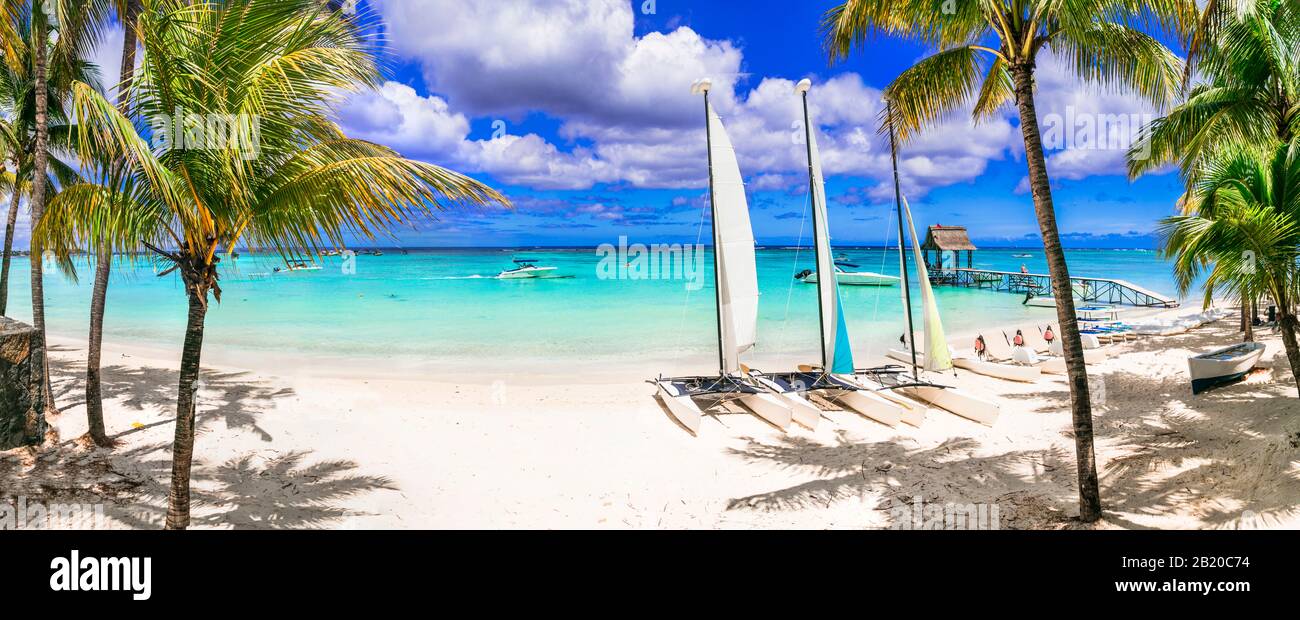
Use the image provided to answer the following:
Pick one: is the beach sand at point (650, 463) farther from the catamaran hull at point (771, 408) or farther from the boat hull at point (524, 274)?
the boat hull at point (524, 274)

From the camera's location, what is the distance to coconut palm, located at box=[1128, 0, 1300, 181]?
893 cm

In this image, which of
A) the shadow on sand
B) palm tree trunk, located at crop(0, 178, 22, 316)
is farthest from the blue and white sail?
palm tree trunk, located at crop(0, 178, 22, 316)

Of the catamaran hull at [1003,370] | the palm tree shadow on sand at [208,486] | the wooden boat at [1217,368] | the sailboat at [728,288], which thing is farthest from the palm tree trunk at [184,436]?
the catamaran hull at [1003,370]

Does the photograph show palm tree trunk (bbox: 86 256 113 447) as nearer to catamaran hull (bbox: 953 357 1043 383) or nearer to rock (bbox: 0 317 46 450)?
rock (bbox: 0 317 46 450)

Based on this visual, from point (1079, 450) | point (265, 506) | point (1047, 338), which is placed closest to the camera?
point (1079, 450)

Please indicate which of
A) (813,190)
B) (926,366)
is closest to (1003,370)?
(926,366)

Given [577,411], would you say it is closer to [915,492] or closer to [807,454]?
[807,454]

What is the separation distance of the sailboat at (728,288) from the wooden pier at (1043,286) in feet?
102

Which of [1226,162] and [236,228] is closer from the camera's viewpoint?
[236,228]

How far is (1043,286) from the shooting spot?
4641 centimetres

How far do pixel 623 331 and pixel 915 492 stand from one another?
63.7 feet

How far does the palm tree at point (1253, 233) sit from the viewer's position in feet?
21.1

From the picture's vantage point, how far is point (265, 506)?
6684 mm
